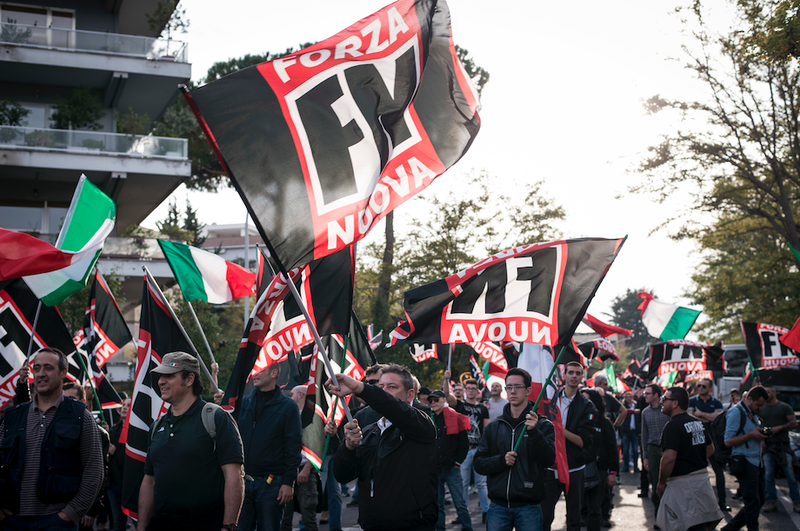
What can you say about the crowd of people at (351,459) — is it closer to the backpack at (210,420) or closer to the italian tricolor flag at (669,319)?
the backpack at (210,420)

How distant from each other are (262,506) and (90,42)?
27.5 meters

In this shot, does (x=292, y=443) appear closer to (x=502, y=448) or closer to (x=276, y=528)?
(x=276, y=528)

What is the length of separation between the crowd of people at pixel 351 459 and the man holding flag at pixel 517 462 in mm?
12

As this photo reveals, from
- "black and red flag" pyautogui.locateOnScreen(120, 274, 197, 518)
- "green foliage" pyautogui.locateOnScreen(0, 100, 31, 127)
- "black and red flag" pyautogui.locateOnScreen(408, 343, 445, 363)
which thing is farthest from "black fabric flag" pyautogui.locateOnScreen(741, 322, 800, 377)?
"green foliage" pyautogui.locateOnScreen(0, 100, 31, 127)

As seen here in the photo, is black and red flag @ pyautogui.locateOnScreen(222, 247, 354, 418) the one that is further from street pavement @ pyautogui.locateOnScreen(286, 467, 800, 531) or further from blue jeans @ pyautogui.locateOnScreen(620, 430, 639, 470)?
blue jeans @ pyautogui.locateOnScreen(620, 430, 639, 470)

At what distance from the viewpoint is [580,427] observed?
336 inches

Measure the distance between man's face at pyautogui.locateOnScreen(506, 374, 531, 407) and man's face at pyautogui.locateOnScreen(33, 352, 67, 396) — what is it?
12.3 ft

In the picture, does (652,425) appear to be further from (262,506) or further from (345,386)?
(345,386)

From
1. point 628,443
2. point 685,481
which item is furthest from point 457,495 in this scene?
point 628,443

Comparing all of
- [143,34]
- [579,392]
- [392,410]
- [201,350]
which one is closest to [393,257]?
[201,350]

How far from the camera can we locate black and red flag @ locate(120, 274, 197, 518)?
636 centimetres

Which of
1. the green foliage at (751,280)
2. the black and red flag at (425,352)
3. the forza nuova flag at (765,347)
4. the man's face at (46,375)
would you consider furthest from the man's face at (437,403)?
the green foliage at (751,280)

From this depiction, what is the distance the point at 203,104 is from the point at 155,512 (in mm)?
2545

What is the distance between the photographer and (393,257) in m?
35.0
